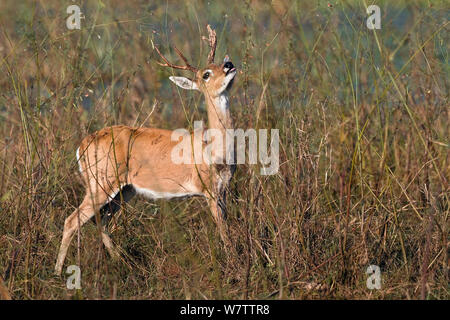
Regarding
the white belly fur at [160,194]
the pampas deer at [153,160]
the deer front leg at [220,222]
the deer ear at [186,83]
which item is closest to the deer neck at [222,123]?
the pampas deer at [153,160]

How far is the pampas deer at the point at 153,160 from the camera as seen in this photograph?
5836 mm

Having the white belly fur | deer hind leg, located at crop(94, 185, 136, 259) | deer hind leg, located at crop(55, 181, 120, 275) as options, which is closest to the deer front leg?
the white belly fur

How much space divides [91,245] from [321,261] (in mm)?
1594

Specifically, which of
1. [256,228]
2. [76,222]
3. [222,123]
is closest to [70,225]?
[76,222]

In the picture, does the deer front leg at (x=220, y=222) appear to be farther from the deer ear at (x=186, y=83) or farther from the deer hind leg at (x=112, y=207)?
the deer ear at (x=186, y=83)

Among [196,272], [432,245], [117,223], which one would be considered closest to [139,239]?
[117,223]

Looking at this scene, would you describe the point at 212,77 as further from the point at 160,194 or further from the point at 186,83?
the point at 160,194

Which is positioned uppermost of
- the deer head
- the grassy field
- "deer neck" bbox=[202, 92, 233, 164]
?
the deer head

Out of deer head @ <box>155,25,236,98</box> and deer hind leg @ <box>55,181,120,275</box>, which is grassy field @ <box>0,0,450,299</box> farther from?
deer head @ <box>155,25,236,98</box>

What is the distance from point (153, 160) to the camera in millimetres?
6199

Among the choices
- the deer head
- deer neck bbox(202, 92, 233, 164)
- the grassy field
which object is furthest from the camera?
deer neck bbox(202, 92, 233, 164)

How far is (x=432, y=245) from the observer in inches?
199

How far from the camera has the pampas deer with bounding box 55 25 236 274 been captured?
230 inches
